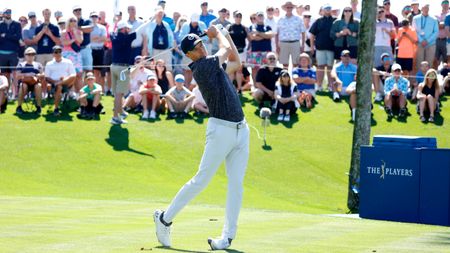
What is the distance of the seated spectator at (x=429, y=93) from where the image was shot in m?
27.2

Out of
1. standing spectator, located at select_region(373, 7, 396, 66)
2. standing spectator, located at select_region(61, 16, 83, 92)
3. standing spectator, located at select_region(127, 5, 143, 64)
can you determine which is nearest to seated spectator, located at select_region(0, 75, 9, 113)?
standing spectator, located at select_region(61, 16, 83, 92)

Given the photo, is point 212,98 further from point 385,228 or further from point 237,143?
Result: point 385,228

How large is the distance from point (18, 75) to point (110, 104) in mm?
3062

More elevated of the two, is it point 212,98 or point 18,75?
point 212,98

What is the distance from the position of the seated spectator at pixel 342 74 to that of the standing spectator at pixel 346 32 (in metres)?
0.50

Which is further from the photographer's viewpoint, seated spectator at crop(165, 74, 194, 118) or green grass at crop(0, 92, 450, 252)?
seated spectator at crop(165, 74, 194, 118)

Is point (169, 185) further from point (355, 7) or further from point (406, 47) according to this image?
point (355, 7)

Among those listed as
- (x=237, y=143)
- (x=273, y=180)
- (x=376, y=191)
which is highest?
(x=237, y=143)

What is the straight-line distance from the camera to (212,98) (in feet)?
33.9

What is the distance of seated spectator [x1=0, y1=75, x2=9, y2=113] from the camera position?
26859 mm

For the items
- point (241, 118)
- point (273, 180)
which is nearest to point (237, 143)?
point (241, 118)

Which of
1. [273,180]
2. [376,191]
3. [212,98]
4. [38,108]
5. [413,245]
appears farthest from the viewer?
[38,108]

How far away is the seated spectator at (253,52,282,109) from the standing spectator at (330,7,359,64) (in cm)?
231

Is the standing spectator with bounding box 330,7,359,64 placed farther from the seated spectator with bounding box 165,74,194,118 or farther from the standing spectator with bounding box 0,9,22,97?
the standing spectator with bounding box 0,9,22,97
